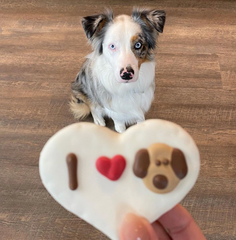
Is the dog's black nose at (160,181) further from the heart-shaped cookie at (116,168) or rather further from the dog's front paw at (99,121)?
the dog's front paw at (99,121)

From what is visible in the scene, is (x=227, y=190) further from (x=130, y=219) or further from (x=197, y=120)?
(x=130, y=219)

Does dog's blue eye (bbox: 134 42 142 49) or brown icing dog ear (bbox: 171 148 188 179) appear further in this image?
dog's blue eye (bbox: 134 42 142 49)

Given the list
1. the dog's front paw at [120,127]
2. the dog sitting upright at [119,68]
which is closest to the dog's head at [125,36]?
the dog sitting upright at [119,68]

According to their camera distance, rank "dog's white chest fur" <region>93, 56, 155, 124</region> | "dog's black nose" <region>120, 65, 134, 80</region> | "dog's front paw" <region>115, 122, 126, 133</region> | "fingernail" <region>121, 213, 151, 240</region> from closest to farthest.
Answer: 1. "fingernail" <region>121, 213, 151, 240</region>
2. "dog's black nose" <region>120, 65, 134, 80</region>
3. "dog's white chest fur" <region>93, 56, 155, 124</region>
4. "dog's front paw" <region>115, 122, 126, 133</region>

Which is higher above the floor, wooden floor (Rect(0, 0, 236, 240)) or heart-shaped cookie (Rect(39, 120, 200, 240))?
heart-shaped cookie (Rect(39, 120, 200, 240))

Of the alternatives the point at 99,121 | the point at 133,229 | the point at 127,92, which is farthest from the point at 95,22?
the point at 133,229

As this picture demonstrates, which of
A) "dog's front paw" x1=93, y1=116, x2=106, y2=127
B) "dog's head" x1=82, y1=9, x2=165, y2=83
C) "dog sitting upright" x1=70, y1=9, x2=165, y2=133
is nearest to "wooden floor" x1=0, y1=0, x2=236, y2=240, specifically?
"dog's front paw" x1=93, y1=116, x2=106, y2=127

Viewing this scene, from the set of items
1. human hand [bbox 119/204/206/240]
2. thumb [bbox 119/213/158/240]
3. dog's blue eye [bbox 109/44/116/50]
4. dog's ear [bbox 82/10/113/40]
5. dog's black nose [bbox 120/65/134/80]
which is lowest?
human hand [bbox 119/204/206/240]

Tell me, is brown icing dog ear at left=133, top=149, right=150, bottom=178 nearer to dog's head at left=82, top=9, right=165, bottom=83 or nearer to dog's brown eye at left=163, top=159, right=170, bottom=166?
dog's brown eye at left=163, top=159, right=170, bottom=166
